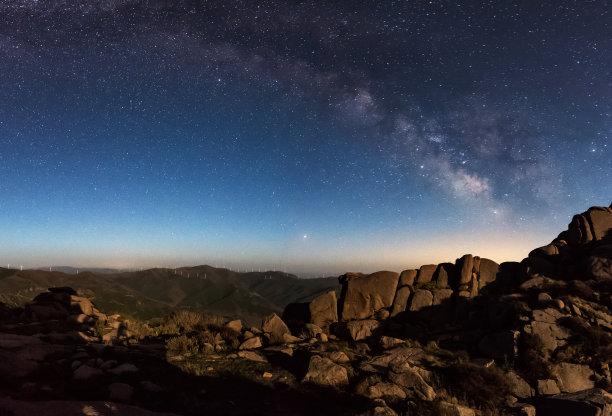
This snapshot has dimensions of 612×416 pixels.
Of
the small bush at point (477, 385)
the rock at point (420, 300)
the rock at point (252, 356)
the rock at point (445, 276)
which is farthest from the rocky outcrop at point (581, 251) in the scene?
the rock at point (252, 356)

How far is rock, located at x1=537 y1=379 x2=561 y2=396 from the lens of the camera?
11.4 metres

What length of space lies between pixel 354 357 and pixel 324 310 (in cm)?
928

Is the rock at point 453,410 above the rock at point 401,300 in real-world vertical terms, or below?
below

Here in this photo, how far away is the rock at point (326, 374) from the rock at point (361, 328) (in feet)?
27.8

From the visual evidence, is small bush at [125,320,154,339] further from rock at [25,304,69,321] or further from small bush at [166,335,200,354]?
rock at [25,304,69,321]

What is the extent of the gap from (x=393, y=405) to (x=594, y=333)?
9.94m

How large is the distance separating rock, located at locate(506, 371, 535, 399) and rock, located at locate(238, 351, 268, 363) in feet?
28.2

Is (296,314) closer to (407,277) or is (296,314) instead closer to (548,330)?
(407,277)

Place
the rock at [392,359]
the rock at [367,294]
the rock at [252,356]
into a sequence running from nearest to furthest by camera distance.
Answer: the rock at [392,359] < the rock at [252,356] < the rock at [367,294]

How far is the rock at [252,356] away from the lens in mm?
13001

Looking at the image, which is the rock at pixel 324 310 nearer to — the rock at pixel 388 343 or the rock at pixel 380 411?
the rock at pixel 388 343

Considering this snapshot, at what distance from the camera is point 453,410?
8.48 meters

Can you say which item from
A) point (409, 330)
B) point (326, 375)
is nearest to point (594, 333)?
point (409, 330)

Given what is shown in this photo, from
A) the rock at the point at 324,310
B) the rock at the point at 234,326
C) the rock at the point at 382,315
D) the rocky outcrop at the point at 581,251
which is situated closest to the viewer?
the rock at the point at 234,326
